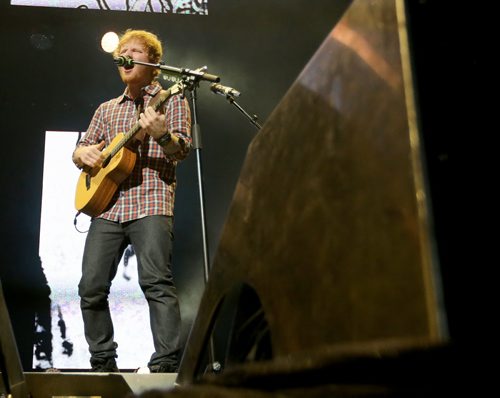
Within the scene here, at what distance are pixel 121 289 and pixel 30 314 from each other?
0.48m

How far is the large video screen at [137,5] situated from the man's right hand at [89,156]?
1.27 m

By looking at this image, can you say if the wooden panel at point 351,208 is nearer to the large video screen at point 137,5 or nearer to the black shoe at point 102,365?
the black shoe at point 102,365

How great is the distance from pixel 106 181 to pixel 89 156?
0.59 ft

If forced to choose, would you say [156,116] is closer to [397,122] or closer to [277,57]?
[277,57]

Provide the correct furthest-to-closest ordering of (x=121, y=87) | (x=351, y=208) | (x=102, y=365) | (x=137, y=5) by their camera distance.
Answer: (x=137, y=5), (x=121, y=87), (x=102, y=365), (x=351, y=208)

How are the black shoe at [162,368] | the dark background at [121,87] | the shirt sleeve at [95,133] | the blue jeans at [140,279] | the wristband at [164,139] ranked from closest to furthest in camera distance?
the black shoe at [162,368]
the blue jeans at [140,279]
the wristband at [164,139]
the shirt sleeve at [95,133]
the dark background at [121,87]

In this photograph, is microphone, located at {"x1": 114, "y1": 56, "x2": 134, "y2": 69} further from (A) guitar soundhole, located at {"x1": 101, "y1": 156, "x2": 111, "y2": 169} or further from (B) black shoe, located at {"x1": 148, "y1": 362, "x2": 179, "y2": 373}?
(B) black shoe, located at {"x1": 148, "y1": 362, "x2": 179, "y2": 373}

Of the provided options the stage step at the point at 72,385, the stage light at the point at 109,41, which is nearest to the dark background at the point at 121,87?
the stage light at the point at 109,41

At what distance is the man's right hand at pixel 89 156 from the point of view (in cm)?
234

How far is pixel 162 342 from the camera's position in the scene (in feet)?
6.61

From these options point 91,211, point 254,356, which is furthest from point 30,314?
point 254,356

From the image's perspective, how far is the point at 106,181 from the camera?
7.44 feet

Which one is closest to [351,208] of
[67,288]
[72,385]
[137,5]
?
[72,385]

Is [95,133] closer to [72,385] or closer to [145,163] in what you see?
[145,163]
